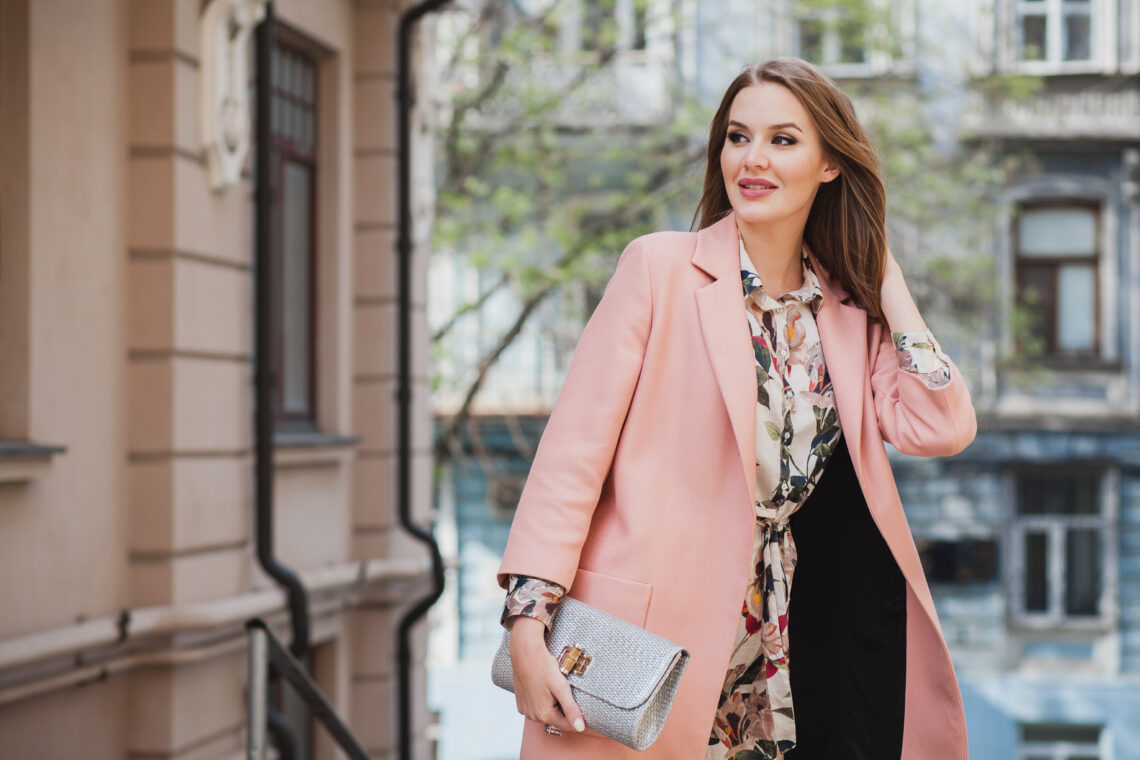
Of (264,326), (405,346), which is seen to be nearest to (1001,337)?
(405,346)

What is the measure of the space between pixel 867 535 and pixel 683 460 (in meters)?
0.47

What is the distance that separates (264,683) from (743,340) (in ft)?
8.90

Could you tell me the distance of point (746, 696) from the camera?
8.25 feet

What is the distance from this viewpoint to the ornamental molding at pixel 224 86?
17.2 ft

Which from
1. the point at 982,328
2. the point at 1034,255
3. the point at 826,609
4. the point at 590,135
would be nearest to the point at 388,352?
the point at 826,609

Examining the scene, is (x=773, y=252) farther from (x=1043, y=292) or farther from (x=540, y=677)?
(x=1043, y=292)

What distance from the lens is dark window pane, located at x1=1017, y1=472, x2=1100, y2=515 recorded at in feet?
60.0

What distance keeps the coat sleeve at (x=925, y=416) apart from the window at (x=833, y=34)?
41.3ft

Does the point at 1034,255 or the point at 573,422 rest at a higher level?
the point at 1034,255

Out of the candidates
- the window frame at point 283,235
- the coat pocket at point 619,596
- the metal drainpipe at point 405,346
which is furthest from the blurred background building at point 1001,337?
the coat pocket at point 619,596

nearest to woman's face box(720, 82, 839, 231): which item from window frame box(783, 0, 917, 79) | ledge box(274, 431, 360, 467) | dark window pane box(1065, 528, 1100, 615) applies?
ledge box(274, 431, 360, 467)

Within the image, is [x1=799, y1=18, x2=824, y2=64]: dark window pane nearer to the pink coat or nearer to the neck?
the neck

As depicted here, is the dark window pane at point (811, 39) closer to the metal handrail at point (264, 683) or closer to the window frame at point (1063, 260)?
the window frame at point (1063, 260)

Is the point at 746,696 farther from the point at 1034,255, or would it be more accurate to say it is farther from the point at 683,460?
the point at 1034,255
